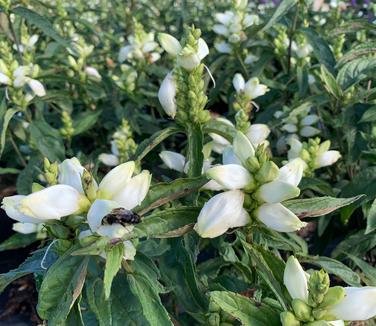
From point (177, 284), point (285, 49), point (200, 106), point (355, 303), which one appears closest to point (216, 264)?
point (177, 284)

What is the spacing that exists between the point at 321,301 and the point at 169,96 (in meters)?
0.84

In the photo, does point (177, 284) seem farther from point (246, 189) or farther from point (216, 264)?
point (246, 189)

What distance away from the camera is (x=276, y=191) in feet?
4.32

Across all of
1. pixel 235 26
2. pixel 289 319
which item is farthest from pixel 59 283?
pixel 235 26

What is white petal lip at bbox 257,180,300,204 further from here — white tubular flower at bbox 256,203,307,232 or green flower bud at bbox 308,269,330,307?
green flower bud at bbox 308,269,330,307

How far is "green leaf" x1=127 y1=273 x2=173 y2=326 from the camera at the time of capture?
133 cm

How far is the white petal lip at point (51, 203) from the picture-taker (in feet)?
4.23

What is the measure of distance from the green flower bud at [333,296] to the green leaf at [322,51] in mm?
1576

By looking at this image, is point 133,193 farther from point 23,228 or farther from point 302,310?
point 23,228

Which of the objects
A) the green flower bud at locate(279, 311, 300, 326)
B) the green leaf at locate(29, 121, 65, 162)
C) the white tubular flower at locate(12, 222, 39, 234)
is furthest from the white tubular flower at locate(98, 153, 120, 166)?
the green flower bud at locate(279, 311, 300, 326)

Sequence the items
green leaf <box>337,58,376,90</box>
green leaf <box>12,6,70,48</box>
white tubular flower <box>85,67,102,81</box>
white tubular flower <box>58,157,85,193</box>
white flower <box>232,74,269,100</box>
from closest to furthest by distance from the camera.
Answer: white tubular flower <box>58,157,85,193</box>
green leaf <box>337,58,376,90</box>
white flower <box>232,74,269,100</box>
green leaf <box>12,6,70,48</box>
white tubular flower <box>85,67,102,81</box>

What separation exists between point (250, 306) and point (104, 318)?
41 centimetres

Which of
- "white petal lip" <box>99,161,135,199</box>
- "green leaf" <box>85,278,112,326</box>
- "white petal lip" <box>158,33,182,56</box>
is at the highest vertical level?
"white petal lip" <box>158,33,182,56</box>

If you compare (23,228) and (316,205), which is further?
(23,228)
